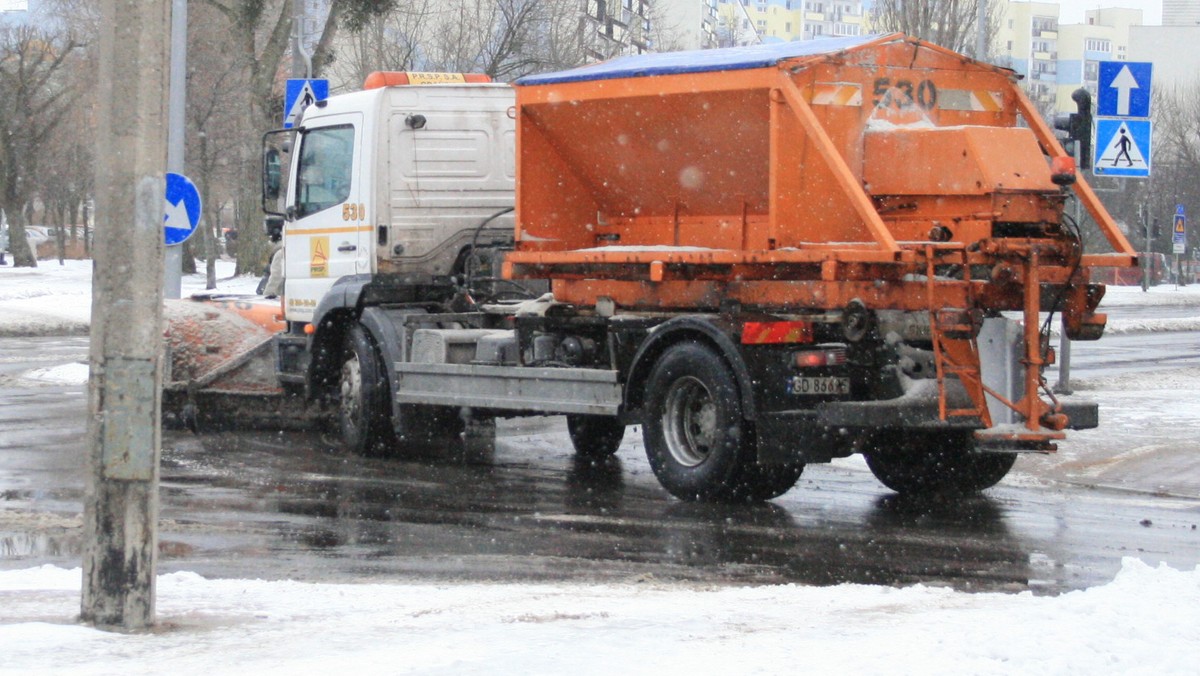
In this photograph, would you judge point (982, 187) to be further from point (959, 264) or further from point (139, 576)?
point (139, 576)

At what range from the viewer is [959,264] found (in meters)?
8.80

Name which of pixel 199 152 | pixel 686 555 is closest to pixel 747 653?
pixel 686 555

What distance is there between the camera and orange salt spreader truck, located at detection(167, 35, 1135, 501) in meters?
8.88

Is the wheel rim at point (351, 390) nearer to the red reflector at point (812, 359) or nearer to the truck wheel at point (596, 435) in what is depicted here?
the truck wheel at point (596, 435)

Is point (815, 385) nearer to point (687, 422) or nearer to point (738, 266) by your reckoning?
point (738, 266)

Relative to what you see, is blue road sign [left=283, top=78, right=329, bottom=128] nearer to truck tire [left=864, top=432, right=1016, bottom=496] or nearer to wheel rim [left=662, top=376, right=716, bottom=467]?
wheel rim [left=662, top=376, right=716, bottom=467]

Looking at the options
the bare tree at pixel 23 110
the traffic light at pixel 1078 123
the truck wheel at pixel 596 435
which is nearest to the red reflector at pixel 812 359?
the truck wheel at pixel 596 435

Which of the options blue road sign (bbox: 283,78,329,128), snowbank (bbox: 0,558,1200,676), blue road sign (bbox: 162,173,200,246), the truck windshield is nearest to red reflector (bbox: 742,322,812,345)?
snowbank (bbox: 0,558,1200,676)

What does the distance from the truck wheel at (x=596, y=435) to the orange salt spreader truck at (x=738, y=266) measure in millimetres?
29

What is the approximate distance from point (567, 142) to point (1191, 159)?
6049cm

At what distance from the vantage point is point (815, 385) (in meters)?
9.06

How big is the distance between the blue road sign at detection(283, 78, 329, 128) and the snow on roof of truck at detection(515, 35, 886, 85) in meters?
8.87

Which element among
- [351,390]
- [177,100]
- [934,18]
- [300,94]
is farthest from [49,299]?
[351,390]

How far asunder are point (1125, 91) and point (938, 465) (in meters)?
6.10
